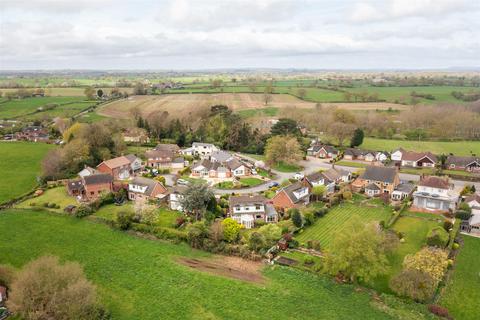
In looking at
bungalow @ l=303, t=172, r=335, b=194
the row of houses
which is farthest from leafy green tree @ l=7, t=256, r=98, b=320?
the row of houses

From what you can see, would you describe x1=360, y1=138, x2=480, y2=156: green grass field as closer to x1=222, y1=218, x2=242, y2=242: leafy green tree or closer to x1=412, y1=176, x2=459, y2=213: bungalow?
x1=412, y1=176, x2=459, y2=213: bungalow

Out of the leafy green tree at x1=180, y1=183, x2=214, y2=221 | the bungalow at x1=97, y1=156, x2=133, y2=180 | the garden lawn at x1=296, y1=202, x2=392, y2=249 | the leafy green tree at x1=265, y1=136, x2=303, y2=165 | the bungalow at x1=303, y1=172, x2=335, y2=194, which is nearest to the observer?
the garden lawn at x1=296, y1=202, x2=392, y2=249

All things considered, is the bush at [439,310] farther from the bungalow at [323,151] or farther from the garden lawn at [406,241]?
the bungalow at [323,151]

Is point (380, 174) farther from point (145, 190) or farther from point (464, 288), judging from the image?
point (145, 190)

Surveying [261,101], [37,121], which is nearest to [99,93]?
[37,121]

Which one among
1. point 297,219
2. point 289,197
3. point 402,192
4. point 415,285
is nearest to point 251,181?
point 289,197
